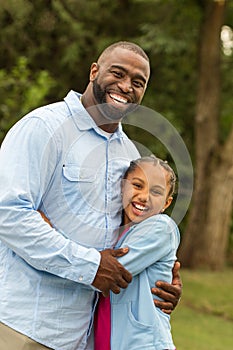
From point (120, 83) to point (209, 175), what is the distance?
42.7ft

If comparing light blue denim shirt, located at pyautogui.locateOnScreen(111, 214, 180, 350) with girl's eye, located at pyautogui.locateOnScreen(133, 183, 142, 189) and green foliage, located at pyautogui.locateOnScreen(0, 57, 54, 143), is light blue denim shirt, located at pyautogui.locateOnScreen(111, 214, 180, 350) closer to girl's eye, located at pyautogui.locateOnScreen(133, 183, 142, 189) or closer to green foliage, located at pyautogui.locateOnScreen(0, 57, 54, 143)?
girl's eye, located at pyautogui.locateOnScreen(133, 183, 142, 189)

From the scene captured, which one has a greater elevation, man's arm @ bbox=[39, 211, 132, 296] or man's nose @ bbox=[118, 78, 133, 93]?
man's nose @ bbox=[118, 78, 133, 93]

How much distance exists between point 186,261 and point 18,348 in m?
13.5

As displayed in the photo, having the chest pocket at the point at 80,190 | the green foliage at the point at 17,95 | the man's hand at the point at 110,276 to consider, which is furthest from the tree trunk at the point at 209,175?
the man's hand at the point at 110,276

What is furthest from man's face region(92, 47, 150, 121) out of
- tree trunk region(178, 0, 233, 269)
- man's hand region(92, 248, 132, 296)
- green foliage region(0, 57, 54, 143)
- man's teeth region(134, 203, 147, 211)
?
tree trunk region(178, 0, 233, 269)

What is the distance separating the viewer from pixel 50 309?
300 cm

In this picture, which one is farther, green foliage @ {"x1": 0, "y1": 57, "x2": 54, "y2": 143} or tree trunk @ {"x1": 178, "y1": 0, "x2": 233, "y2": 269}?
tree trunk @ {"x1": 178, "y1": 0, "x2": 233, "y2": 269}

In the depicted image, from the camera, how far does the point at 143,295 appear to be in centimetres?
305

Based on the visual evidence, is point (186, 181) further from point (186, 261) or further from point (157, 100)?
point (157, 100)

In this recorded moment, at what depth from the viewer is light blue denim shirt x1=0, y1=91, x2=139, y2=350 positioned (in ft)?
9.46

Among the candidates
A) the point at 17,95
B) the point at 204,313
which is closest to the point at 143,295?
the point at 17,95

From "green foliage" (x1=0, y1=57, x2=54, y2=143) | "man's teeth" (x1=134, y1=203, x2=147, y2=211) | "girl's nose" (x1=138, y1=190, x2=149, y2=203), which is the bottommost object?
"green foliage" (x1=0, y1=57, x2=54, y2=143)

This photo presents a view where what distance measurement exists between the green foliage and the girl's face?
21.4ft

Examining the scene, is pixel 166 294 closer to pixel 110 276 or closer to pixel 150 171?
pixel 110 276
